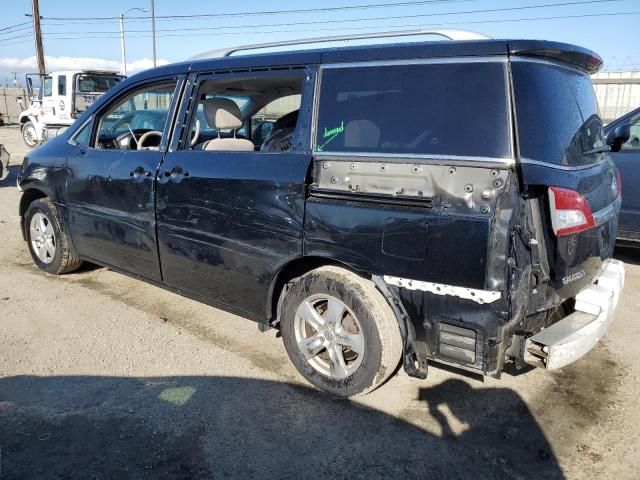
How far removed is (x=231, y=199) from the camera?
337cm

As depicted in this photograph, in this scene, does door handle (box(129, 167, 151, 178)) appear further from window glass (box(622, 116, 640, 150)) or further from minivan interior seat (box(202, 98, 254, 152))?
window glass (box(622, 116, 640, 150))

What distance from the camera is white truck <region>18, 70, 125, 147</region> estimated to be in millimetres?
17406

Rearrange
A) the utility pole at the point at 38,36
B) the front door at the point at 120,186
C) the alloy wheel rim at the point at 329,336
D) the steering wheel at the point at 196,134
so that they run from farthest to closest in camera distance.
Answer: the utility pole at the point at 38,36 < the front door at the point at 120,186 < the steering wheel at the point at 196,134 < the alloy wheel rim at the point at 329,336

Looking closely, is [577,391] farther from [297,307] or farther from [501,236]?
[297,307]

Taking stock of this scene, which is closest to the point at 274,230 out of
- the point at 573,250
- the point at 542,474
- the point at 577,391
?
the point at 573,250

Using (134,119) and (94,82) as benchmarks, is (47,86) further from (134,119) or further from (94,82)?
(134,119)

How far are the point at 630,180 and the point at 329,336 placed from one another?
4.10 meters

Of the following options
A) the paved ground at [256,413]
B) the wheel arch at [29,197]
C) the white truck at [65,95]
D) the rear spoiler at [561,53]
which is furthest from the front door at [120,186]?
the white truck at [65,95]

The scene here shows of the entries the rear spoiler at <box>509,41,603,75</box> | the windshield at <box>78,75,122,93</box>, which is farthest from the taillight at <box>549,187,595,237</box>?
the windshield at <box>78,75,122,93</box>

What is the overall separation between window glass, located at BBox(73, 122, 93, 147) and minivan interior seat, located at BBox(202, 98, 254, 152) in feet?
4.33

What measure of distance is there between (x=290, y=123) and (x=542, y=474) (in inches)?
105

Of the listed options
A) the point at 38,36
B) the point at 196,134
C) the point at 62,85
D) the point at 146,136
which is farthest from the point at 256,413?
the point at 38,36

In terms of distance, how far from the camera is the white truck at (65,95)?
685 inches

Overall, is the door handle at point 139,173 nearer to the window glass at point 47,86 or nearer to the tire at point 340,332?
the tire at point 340,332
